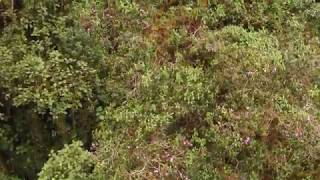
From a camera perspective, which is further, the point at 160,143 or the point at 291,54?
the point at 291,54

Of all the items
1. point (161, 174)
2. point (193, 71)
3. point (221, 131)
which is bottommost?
point (161, 174)

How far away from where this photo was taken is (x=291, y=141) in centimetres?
435

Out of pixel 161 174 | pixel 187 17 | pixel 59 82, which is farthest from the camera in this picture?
pixel 187 17

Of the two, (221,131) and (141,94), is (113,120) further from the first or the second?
(221,131)

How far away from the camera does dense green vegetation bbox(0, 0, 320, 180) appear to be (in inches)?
Result: 170

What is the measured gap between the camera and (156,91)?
454 cm

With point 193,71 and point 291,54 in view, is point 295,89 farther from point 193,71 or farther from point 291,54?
point 193,71

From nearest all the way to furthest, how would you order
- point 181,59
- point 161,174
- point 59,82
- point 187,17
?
point 161,174, point 59,82, point 181,59, point 187,17

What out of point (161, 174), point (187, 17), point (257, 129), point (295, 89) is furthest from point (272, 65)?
point (161, 174)

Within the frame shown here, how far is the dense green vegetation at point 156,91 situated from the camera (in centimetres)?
432

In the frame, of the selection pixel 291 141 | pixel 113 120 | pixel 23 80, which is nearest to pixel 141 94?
pixel 113 120

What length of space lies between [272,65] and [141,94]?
1.12 metres

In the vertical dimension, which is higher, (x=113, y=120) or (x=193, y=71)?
(x=193, y=71)

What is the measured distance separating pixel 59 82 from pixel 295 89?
196 cm
